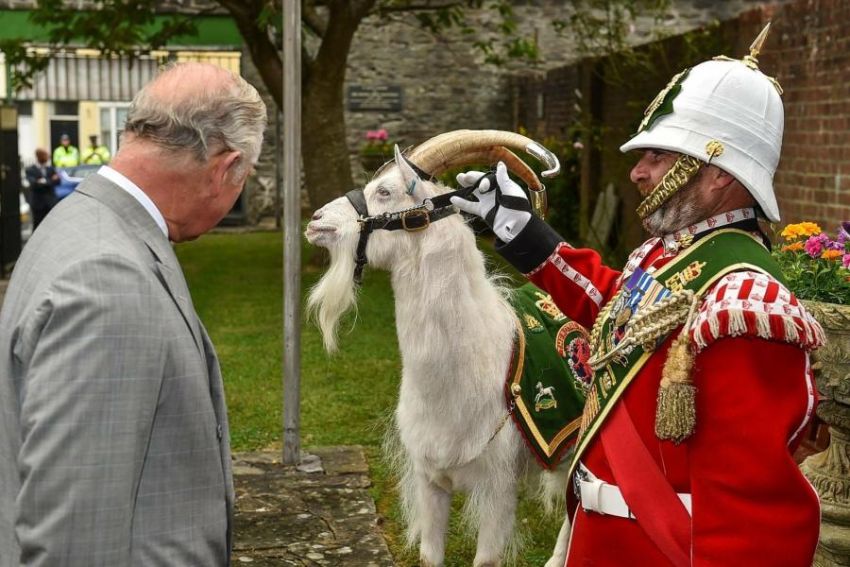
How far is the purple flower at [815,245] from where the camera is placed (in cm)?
379

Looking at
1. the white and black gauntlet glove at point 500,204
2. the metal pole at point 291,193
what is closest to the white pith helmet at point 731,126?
the white and black gauntlet glove at point 500,204

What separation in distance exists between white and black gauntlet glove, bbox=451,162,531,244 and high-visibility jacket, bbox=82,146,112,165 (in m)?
18.6

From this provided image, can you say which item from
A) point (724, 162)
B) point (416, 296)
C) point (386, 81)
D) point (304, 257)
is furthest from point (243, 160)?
point (386, 81)

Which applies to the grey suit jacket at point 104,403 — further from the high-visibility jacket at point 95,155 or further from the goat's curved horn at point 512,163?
the high-visibility jacket at point 95,155

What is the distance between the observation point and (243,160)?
2.07m

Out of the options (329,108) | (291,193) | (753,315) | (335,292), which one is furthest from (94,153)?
(753,315)

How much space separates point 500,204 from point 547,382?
A: 1.27 meters

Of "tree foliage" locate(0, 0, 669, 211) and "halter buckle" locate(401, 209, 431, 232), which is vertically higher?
"tree foliage" locate(0, 0, 669, 211)

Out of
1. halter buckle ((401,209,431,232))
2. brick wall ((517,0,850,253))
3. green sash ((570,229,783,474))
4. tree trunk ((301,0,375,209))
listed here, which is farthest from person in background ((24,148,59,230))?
green sash ((570,229,783,474))

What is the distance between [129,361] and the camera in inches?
68.9

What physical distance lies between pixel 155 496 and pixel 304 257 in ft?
36.5

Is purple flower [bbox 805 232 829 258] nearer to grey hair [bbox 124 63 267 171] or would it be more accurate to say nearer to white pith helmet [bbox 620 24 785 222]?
white pith helmet [bbox 620 24 785 222]

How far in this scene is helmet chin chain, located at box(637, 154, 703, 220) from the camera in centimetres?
228

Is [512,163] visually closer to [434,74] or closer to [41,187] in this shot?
[41,187]
